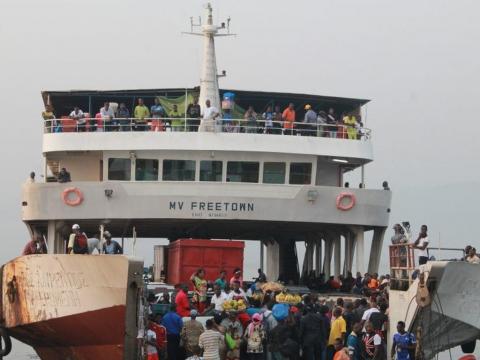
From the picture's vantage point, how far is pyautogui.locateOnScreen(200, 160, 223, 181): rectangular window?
29922mm

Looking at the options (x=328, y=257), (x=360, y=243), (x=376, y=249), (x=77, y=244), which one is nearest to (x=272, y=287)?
(x=77, y=244)

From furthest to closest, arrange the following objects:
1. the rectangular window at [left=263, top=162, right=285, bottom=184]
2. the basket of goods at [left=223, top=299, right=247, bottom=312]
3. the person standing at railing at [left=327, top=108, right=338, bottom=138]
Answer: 1. the person standing at railing at [left=327, top=108, right=338, bottom=138]
2. the rectangular window at [left=263, top=162, right=285, bottom=184]
3. the basket of goods at [left=223, top=299, right=247, bottom=312]

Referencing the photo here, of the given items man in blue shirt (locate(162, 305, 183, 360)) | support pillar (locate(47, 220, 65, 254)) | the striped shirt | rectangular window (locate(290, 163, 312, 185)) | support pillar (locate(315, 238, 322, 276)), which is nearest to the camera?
the striped shirt

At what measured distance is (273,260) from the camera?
34.6 m

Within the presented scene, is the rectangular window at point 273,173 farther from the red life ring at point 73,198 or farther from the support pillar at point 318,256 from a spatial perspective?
the support pillar at point 318,256

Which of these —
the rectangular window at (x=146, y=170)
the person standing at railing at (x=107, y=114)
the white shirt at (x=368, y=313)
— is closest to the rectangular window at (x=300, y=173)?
the rectangular window at (x=146, y=170)

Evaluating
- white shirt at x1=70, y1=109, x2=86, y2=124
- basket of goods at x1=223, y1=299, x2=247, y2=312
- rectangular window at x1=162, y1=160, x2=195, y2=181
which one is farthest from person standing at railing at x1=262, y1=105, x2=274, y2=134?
basket of goods at x1=223, y1=299, x2=247, y2=312

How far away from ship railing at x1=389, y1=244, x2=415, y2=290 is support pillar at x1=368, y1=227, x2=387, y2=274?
22.9 feet

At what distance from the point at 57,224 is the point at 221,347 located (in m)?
9.27

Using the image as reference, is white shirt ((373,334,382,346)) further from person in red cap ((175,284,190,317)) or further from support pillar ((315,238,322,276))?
support pillar ((315,238,322,276))

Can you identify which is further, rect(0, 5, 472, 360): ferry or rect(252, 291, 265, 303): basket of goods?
rect(0, 5, 472, 360): ferry

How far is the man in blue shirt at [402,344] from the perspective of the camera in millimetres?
21391

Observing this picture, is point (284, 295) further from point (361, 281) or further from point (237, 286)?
point (361, 281)

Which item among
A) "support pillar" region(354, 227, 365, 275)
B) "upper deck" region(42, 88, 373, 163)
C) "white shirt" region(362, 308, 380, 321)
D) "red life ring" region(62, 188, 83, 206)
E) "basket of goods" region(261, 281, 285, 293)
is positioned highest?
"upper deck" region(42, 88, 373, 163)
